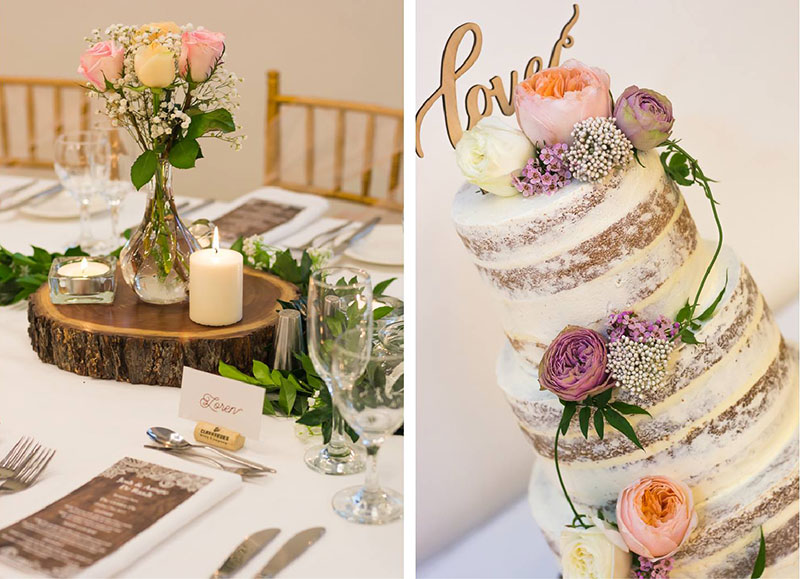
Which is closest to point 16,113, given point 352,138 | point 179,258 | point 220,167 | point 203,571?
point 220,167

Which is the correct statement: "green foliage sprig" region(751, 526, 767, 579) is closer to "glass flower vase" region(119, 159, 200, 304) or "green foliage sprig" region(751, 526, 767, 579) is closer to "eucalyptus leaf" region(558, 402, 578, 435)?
"eucalyptus leaf" region(558, 402, 578, 435)

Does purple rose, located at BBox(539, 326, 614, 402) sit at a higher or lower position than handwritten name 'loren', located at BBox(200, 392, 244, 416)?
higher

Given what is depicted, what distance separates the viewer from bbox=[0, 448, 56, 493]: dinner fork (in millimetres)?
1004

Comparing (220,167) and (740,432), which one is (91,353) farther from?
(220,167)

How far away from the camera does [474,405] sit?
168 cm

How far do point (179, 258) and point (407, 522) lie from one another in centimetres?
63

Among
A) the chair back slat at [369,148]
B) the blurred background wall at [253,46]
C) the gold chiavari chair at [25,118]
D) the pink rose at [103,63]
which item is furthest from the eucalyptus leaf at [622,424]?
the gold chiavari chair at [25,118]

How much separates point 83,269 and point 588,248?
84cm

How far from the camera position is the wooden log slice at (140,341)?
128cm

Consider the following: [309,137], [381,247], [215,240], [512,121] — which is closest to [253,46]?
[309,137]

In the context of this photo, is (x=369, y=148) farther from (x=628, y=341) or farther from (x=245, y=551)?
(x=245, y=551)

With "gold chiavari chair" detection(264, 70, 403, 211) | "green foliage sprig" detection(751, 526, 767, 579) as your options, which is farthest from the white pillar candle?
"gold chiavari chair" detection(264, 70, 403, 211)

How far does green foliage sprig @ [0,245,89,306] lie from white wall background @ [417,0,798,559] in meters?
0.70

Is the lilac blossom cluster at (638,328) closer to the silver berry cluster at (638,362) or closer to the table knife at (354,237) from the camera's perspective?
the silver berry cluster at (638,362)
